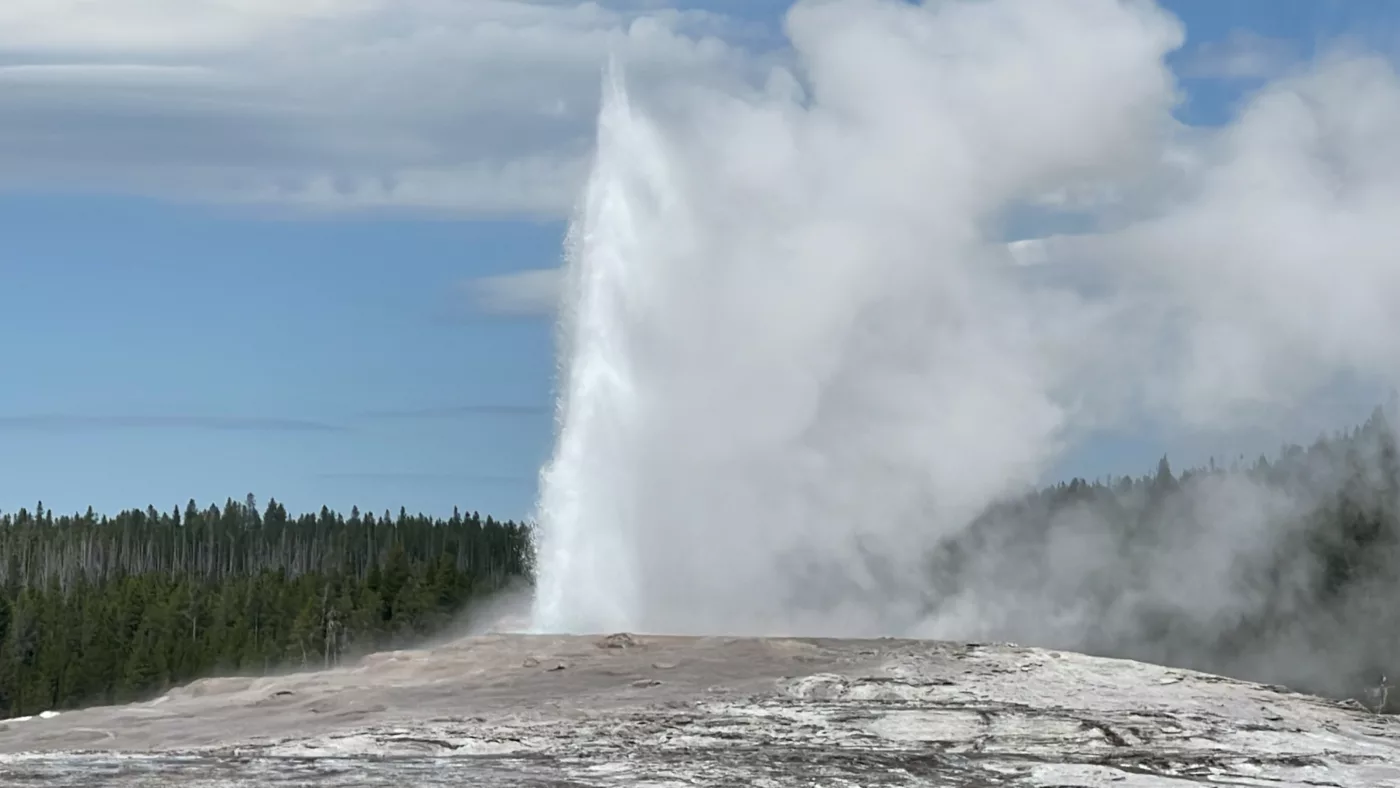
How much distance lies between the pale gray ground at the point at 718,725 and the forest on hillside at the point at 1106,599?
3573 cm

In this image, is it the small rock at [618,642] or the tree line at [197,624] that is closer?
the small rock at [618,642]

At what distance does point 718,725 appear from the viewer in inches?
845

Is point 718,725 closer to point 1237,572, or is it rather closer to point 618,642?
point 618,642

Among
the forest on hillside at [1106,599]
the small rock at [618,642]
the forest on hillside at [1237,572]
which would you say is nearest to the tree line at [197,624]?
the forest on hillside at [1106,599]

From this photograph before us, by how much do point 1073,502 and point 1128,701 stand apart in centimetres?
7202

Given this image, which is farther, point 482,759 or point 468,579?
point 468,579

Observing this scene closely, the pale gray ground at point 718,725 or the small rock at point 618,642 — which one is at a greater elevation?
the small rock at point 618,642

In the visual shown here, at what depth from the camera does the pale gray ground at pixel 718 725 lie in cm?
1822

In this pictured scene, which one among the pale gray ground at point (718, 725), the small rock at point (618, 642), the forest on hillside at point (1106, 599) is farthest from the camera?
the forest on hillside at point (1106, 599)

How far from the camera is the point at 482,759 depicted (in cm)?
1911

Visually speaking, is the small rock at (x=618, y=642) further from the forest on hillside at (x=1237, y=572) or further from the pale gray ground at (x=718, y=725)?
the forest on hillside at (x=1237, y=572)

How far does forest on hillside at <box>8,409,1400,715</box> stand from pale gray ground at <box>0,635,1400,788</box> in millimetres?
35731

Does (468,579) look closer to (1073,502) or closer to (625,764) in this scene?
(1073,502)

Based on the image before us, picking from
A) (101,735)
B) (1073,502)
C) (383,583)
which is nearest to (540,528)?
(101,735)
